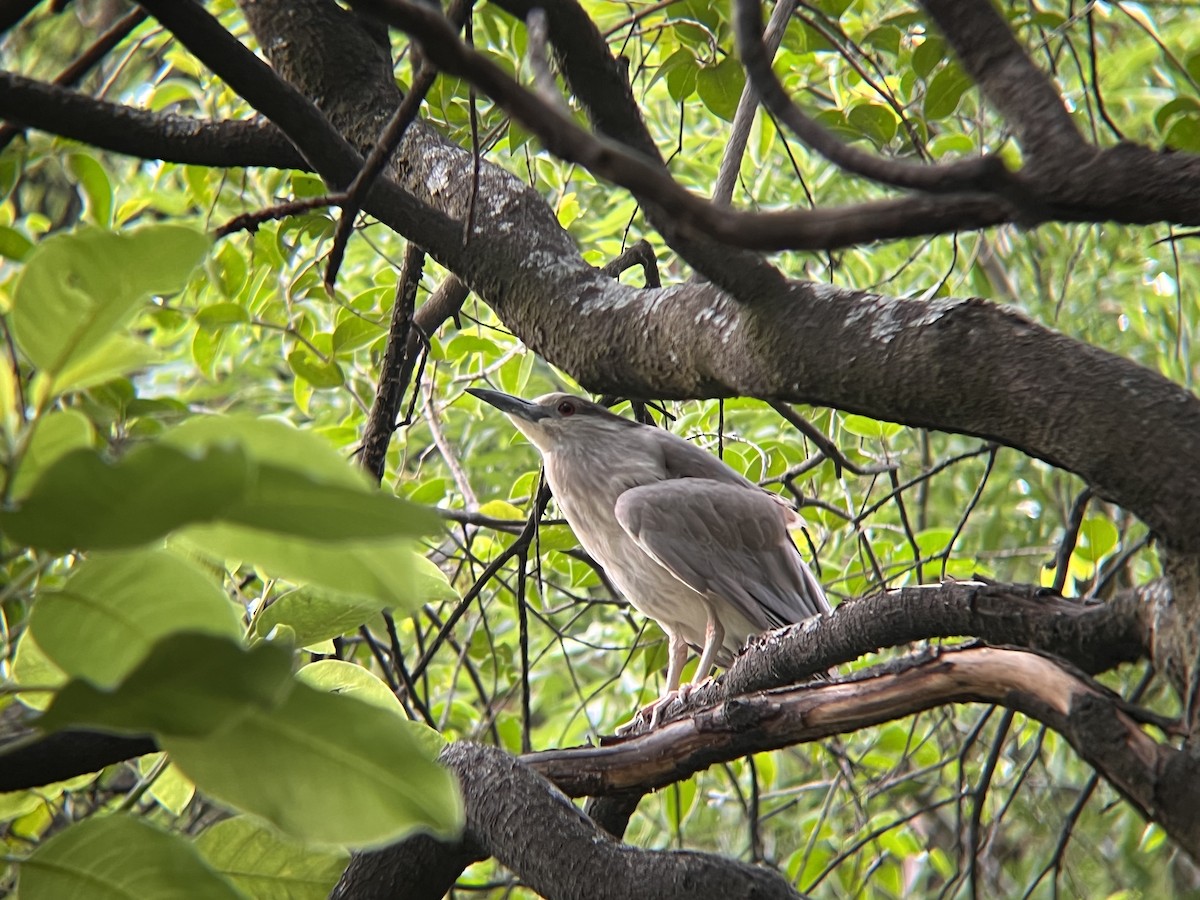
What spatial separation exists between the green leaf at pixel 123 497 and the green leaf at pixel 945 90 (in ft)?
7.34

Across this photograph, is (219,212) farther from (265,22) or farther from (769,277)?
(769,277)

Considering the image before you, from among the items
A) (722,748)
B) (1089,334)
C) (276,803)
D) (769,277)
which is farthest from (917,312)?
(1089,334)

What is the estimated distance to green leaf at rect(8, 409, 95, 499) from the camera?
0.71 m

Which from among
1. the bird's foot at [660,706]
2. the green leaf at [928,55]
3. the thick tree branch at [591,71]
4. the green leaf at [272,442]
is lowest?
the green leaf at [272,442]

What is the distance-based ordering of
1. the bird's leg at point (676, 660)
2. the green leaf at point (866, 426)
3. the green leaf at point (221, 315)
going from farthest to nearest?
the bird's leg at point (676, 660), the green leaf at point (866, 426), the green leaf at point (221, 315)

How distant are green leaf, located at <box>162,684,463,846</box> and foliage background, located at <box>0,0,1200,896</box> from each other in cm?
19

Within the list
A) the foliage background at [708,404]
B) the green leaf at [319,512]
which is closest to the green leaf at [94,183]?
the foliage background at [708,404]

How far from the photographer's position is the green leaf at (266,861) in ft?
3.52

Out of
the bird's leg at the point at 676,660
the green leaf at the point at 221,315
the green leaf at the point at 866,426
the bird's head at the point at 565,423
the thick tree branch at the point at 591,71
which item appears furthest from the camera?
the bird's head at the point at 565,423

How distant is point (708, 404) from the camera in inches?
144

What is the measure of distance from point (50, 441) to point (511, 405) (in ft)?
9.49

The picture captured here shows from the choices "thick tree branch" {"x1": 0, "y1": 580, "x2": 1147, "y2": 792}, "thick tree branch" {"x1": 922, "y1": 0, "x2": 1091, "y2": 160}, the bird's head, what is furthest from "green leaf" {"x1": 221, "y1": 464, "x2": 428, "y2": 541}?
the bird's head

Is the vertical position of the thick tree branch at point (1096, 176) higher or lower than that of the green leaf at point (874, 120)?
lower

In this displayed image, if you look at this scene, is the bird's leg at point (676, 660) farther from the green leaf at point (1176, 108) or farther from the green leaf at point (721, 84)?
the green leaf at point (1176, 108)
